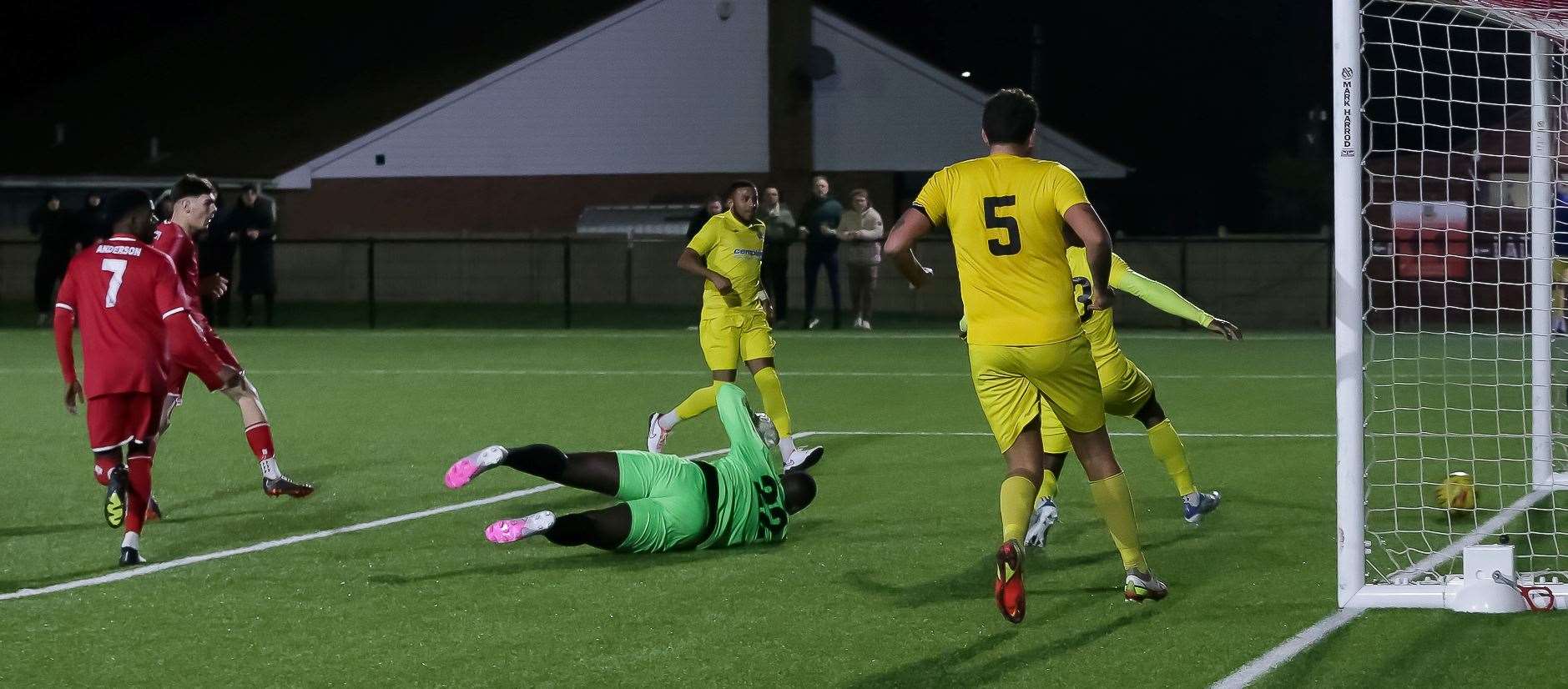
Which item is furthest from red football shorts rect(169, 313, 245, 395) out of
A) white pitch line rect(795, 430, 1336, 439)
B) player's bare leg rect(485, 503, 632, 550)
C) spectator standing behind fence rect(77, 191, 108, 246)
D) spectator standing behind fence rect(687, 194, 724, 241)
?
spectator standing behind fence rect(77, 191, 108, 246)

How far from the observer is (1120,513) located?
6289 mm

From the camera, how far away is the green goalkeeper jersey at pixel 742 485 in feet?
24.4

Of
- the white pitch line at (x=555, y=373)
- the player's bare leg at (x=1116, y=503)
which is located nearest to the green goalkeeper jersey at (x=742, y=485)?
the player's bare leg at (x=1116, y=503)

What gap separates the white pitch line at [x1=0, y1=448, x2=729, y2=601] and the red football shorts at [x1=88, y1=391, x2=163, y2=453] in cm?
59

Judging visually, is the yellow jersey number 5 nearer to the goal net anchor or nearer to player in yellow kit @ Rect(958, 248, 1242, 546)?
player in yellow kit @ Rect(958, 248, 1242, 546)

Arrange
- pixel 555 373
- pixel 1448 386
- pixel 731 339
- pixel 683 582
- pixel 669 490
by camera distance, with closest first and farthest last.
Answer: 1. pixel 683 582
2. pixel 669 490
3. pixel 731 339
4. pixel 1448 386
5. pixel 555 373

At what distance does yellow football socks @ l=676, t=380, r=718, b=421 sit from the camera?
10414 mm

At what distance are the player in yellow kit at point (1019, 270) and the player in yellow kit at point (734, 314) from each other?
420cm

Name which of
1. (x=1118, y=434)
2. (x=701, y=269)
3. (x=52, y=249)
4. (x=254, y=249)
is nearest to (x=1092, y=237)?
(x=701, y=269)

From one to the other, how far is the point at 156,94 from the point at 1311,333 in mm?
36053

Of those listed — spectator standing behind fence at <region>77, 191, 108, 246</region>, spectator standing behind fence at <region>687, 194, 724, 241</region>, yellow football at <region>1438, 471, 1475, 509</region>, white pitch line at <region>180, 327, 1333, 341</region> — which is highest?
spectator standing behind fence at <region>77, 191, 108, 246</region>

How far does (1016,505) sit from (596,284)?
Result: 75.8 ft

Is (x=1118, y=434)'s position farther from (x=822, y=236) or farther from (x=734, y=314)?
(x=822, y=236)

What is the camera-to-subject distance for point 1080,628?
594 centimetres
